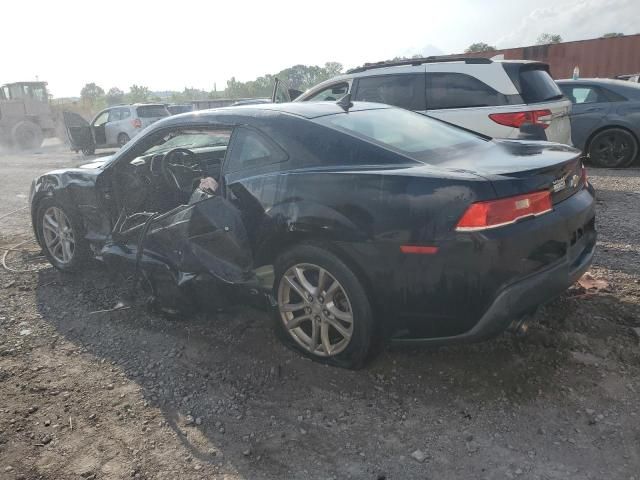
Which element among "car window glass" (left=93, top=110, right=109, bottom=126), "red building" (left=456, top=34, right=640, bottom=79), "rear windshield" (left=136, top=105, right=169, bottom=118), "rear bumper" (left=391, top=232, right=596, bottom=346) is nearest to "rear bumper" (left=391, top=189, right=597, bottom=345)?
"rear bumper" (left=391, top=232, right=596, bottom=346)

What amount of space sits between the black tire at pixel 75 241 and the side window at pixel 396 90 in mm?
3832

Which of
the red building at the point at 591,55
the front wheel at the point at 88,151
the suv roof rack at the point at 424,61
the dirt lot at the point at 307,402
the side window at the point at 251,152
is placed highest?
the red building at the point at 591,55

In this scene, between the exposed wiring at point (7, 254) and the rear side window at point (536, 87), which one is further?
the rear side window at point (536, 87)

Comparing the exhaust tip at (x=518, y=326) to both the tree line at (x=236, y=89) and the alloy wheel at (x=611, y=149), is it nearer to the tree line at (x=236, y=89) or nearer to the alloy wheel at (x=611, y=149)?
the alloy wheel at (x=611, y=149)

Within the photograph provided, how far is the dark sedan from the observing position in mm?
8352

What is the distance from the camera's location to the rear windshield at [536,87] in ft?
19.7

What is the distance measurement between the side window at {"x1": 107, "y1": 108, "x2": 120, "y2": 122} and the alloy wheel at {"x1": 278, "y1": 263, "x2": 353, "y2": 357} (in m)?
16.4

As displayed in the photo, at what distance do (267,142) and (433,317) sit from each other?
1471 millimetres

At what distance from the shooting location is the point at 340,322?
2.90 meters

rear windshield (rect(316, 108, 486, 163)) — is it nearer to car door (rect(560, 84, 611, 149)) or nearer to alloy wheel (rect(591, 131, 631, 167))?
car door (rect(560, 84, 611, 149))

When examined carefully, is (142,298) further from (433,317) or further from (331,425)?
(433,317)

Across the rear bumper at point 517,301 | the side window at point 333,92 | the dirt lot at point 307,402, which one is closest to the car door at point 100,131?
the side window at point 333,92

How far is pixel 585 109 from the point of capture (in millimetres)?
8586

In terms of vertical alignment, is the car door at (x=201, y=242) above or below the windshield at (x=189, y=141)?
below
